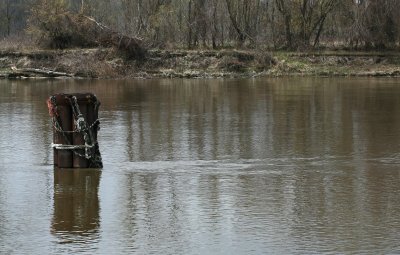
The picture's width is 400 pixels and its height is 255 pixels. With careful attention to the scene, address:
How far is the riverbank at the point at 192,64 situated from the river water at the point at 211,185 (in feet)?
79.2

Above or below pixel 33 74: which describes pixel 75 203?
below

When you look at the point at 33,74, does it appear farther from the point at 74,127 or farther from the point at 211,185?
the point at 211,185

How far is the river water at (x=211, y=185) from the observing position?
37.0ft

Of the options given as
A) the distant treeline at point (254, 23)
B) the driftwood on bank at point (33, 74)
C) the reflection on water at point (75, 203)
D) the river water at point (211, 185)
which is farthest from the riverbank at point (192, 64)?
the reflection on water at point (75, 203)

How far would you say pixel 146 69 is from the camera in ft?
181

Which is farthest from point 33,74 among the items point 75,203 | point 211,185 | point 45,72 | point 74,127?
point 75,203

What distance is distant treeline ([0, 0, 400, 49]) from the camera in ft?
199

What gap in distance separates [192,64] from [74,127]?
1614 inches

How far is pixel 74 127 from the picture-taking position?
53.7 ft

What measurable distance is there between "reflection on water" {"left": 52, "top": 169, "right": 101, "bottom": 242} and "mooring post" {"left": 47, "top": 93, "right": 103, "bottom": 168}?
303 millimetres

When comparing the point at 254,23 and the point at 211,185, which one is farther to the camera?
the point at 254,23

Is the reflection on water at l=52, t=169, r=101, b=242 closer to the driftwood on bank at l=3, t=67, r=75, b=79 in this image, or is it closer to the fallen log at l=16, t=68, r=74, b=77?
Answer: the fallen log at l=16, t=68, r=74, b=77

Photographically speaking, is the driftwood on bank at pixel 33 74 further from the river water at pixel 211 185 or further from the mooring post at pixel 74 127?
the mooring post at pixel 74 127

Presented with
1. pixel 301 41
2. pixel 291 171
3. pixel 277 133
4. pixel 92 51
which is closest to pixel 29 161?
pixel 291 171
